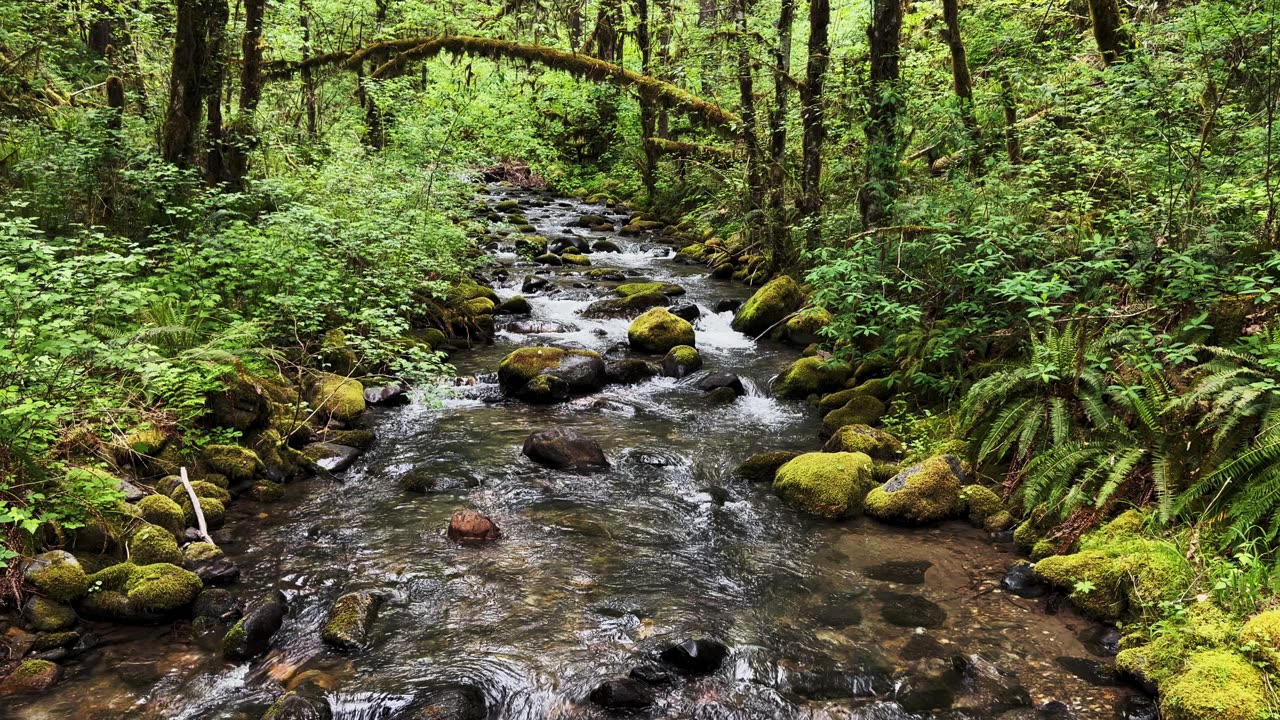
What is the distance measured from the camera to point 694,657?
15.9 feet

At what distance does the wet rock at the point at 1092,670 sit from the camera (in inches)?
181

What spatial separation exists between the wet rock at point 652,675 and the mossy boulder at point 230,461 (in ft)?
16.1

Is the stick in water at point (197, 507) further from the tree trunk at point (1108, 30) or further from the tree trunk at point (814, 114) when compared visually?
the tree trunk at point (1108, 30)

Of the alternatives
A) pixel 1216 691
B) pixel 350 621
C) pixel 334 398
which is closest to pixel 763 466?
pixel 1216 691

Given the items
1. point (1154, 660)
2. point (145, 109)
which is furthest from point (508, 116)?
point (1154, 660)

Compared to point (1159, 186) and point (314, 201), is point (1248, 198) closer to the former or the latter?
point (1159, 186)

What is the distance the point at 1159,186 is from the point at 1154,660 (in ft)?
18.9

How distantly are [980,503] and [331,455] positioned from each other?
7270 mm

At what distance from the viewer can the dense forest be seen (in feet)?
16.9

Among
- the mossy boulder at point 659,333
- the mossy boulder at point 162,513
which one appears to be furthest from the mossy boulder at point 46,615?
the mossy boulder at point 659,333

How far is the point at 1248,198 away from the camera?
6250mm

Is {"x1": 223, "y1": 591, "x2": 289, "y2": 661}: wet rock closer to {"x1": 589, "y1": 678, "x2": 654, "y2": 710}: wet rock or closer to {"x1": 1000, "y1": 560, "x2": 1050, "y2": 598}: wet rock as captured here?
{"x1": 589, "y1": 678, "x2": 654, "y2": 710}: wet rock

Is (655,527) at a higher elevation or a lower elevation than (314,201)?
lower

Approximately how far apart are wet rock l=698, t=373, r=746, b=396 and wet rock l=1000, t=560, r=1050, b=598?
543 cm
